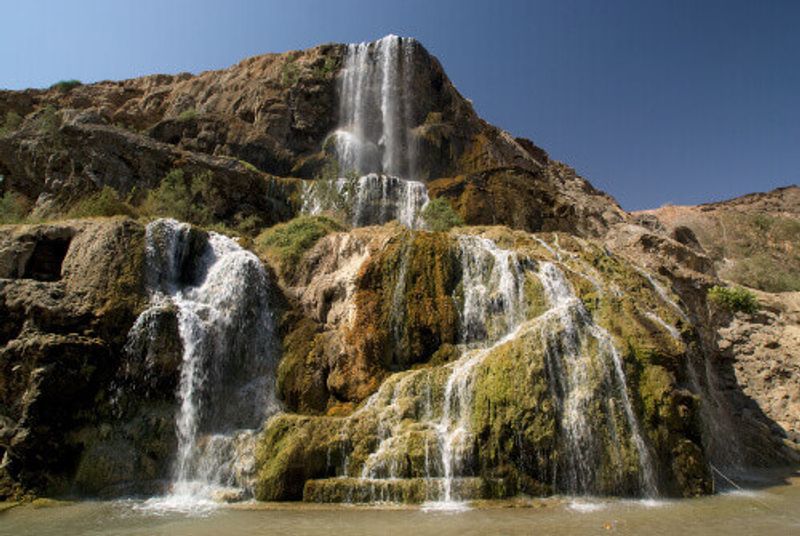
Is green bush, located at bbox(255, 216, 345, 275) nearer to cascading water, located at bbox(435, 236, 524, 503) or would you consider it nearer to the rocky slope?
cascading water, located at bbox(435, 236, 524, 503)

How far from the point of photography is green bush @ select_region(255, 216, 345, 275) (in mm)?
19400

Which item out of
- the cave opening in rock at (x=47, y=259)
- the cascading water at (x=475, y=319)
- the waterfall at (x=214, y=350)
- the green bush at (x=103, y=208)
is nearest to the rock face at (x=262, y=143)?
the green bush at (x=103, y=208)

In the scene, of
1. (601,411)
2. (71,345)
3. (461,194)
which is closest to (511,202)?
(461,194)

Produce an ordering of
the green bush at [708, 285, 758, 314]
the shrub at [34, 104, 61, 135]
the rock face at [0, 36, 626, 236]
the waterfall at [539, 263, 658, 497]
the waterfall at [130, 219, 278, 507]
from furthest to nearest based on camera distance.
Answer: the shrub at [34, 104, 61, 135], the rock face at [0, 36, 626, 236], the green bush at [708, 285, 758, 314], the waterfall at [130, 219, 278, 507], the waterfall at [539, 263, 658, 497]

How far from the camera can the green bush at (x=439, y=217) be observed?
24.9 metres

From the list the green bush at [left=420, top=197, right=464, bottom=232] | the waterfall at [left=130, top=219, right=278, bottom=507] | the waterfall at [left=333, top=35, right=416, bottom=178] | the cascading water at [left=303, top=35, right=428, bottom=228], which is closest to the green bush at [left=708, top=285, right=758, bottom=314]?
the green bush at [left=420, top=197, right=464, bottom=232]

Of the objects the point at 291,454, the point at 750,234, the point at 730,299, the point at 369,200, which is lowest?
the point at 291,454

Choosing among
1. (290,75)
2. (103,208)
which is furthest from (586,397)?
(290,75)

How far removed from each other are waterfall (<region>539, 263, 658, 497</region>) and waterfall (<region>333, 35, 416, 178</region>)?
25027 millimetres

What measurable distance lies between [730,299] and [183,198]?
25875 millimetres

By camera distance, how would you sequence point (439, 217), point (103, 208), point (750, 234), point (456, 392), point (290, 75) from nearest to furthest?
point (456, 392)
point (103, 208)
point (439, 217)
point (290, 75)
point (750, 234)

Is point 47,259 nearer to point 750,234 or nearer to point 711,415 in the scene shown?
point 711,415

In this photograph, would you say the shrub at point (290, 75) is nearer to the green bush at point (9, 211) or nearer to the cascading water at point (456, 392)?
the green bush at point (9, 211)

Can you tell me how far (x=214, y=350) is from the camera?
15.7 m
